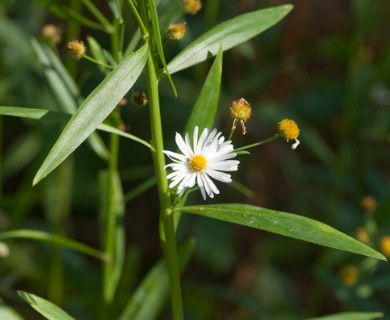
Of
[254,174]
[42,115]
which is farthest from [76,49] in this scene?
[254,174]

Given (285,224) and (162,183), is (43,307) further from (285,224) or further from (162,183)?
(285,224)

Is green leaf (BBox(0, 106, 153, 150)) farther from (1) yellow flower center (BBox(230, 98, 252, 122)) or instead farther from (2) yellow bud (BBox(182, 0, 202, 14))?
(2) yellow bud (BBox(182, 0, 202, 14))

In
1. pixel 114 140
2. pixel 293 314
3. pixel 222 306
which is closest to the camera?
pixel 114 140

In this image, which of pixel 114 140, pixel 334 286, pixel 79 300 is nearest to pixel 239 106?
pixel 114 140

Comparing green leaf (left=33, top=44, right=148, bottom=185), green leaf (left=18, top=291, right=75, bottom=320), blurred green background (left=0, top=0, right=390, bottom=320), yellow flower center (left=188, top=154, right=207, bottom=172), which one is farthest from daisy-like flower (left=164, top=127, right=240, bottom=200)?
blurred green background (left=0, top=0, right=390, bottom=320)

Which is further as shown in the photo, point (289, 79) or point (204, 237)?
point (289, 79)

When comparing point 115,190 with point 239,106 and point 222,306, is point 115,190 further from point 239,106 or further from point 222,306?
point 222,306

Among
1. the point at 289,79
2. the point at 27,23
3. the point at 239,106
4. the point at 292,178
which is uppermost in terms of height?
the point at 289,79

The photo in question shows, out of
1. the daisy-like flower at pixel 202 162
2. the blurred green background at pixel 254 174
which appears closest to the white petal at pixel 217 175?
the daisy-like flower at pixel 202 162

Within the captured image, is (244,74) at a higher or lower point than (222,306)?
higher
